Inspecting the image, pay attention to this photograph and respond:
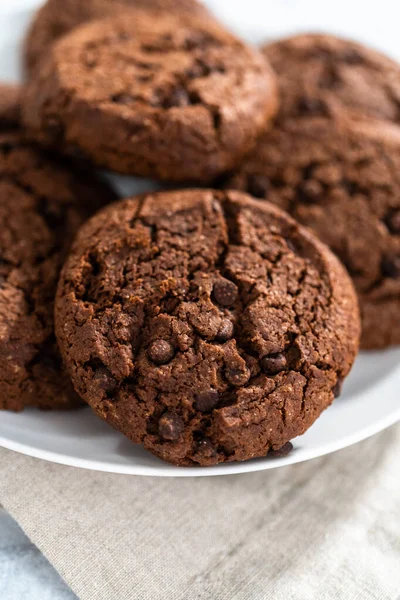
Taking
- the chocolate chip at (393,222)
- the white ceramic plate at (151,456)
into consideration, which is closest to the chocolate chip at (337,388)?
the white ceramic plate at (151,456)

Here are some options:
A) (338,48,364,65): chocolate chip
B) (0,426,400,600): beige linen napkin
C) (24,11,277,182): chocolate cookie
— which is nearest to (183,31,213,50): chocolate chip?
(24,11,277,182): chocolate cookie

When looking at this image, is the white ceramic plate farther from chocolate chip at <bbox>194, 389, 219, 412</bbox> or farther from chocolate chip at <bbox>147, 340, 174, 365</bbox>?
chocolate chip at <bbox>147, 340, 174, 365</bbox>

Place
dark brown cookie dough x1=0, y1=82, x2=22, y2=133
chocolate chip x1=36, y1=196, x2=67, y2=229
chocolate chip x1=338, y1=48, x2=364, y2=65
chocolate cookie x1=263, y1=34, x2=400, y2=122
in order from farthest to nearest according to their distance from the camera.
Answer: chocolate chip x1=338, y1=48, x2=364, y2=65 → chocolate cookie x1=263, y1=34, x2=400, y2=122 → dark brown cookie dough x1=0, y1=82, x2=22, y2=133 → chocolate chip x1=36, y1=196, x2=67, y2=229

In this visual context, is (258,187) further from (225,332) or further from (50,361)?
(50,361)

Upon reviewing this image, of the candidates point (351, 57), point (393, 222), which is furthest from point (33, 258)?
point (351, 57)

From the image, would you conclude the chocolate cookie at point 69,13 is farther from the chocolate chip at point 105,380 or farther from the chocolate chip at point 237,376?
the chocolate chip at point 237,376

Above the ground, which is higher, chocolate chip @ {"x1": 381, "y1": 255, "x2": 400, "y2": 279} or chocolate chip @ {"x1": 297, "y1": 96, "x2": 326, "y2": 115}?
chocolate chip @ {"x1": 297, "y1": 96, "x2": 326, "y2": 115}
